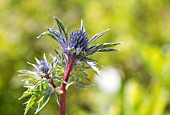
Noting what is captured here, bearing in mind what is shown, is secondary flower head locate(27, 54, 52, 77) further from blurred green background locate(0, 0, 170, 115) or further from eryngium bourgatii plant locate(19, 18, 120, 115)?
blurred green background locate(0, 0, 170, 115)

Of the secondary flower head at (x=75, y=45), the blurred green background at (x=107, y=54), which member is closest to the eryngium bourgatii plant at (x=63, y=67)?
the secondary flower head at (x=75, y=45)

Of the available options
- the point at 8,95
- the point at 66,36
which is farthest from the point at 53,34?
the point at 8,95

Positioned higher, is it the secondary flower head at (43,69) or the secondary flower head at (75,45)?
the secondary flower head at (75,45)

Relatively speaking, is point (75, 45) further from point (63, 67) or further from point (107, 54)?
point (107, 54)

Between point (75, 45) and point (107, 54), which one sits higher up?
point (107, 54)

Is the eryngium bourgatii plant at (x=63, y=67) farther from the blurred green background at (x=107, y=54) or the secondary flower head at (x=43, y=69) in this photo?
the blurred green background at (x=107, y=54)

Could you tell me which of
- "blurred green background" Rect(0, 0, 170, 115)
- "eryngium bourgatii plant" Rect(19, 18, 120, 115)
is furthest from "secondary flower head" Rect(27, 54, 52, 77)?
"blurred green background" Rect(0, 0, 170, 115)

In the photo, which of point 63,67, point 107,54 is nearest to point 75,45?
point 63,67

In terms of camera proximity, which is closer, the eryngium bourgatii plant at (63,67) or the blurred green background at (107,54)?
the eryngium bourgatii plant at (63,67)
